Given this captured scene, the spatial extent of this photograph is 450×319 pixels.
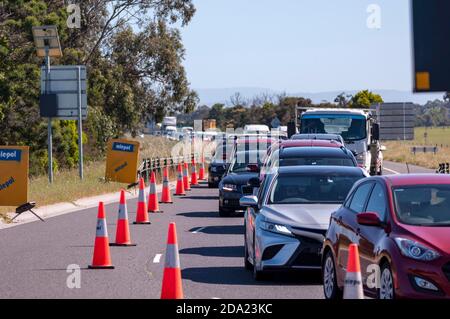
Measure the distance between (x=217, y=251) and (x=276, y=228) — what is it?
400cm

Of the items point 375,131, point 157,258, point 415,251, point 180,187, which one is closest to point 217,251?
point 157,258

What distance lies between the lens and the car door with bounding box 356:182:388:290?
10.9 m

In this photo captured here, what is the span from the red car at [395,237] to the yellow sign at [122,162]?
→ 23809 millimetres

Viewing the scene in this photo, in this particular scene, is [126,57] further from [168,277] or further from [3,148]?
[168,277]

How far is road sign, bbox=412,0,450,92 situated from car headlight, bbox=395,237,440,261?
291 cm

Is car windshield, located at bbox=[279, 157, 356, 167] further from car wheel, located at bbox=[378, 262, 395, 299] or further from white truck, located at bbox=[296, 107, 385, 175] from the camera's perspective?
white truck, located at bbox=[296, 107, 385, 175]

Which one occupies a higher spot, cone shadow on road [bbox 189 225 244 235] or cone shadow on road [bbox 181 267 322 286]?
cone shadow on road [bbox 181 267 322 286]

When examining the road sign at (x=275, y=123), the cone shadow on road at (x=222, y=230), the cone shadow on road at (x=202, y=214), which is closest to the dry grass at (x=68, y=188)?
the cone shadow on road at (x=202, y=214)

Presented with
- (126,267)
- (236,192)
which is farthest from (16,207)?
(126,267)

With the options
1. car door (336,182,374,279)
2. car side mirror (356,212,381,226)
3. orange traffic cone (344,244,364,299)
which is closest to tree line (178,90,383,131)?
car door (336,182,374,279)

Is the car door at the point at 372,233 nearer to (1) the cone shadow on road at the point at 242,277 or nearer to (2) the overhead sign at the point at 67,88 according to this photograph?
(1) the cone shadow on road at the point at 242,277

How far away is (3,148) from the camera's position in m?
24.2

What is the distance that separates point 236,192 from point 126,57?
39388 millimetres

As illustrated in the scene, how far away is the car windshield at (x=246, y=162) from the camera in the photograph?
26.1 metres
